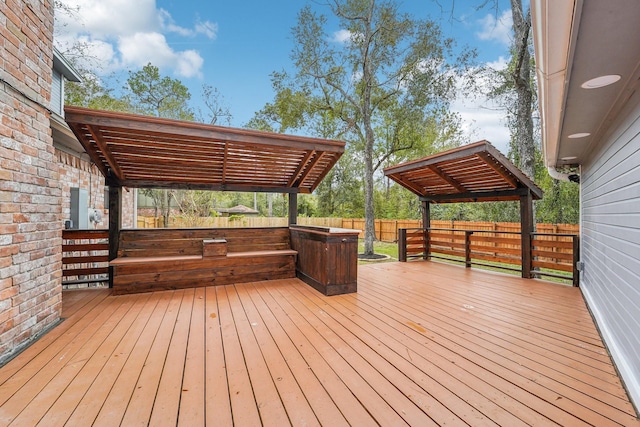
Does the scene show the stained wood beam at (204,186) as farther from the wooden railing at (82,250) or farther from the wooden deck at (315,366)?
the wooden deck at (315,366)

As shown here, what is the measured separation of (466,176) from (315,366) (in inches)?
189

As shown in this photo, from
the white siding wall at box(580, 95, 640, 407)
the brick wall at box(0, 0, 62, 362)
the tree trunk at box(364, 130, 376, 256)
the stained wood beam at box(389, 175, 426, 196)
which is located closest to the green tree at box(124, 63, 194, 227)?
the tree trunk at box(364, 130, 376, 256)

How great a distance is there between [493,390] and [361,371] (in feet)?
2.77

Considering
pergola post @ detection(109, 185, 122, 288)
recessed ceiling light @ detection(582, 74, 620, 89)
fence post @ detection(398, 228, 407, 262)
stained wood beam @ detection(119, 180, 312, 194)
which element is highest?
recessed ceiling light @ detection(582, 74, 620, 89)

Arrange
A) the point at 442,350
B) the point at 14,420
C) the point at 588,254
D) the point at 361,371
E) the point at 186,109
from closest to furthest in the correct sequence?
1. the point at 14,420
2. the point at 361,371
3. the point at 442,350
4. the point at 588,254
5. the point at 186,109

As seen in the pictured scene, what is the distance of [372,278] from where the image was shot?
517 cm

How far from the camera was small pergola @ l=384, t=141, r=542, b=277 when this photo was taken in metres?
4.59

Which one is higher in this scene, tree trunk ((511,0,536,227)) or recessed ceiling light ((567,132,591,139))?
tree trunk ((511,0,536,227))

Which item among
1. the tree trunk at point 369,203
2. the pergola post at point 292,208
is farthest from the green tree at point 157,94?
the pergola post at point 292,208

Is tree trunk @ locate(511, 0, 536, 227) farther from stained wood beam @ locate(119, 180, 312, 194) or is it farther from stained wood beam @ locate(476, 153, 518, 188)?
stained wood beam @ locate(119, 180, 312, 194)

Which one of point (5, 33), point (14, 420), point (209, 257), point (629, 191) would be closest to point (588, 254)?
point (629, 191)

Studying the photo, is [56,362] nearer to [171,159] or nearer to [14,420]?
[14,420]

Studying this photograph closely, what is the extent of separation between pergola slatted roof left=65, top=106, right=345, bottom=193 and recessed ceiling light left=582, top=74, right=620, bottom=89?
2.91m

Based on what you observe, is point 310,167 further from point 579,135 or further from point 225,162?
point 579,135
